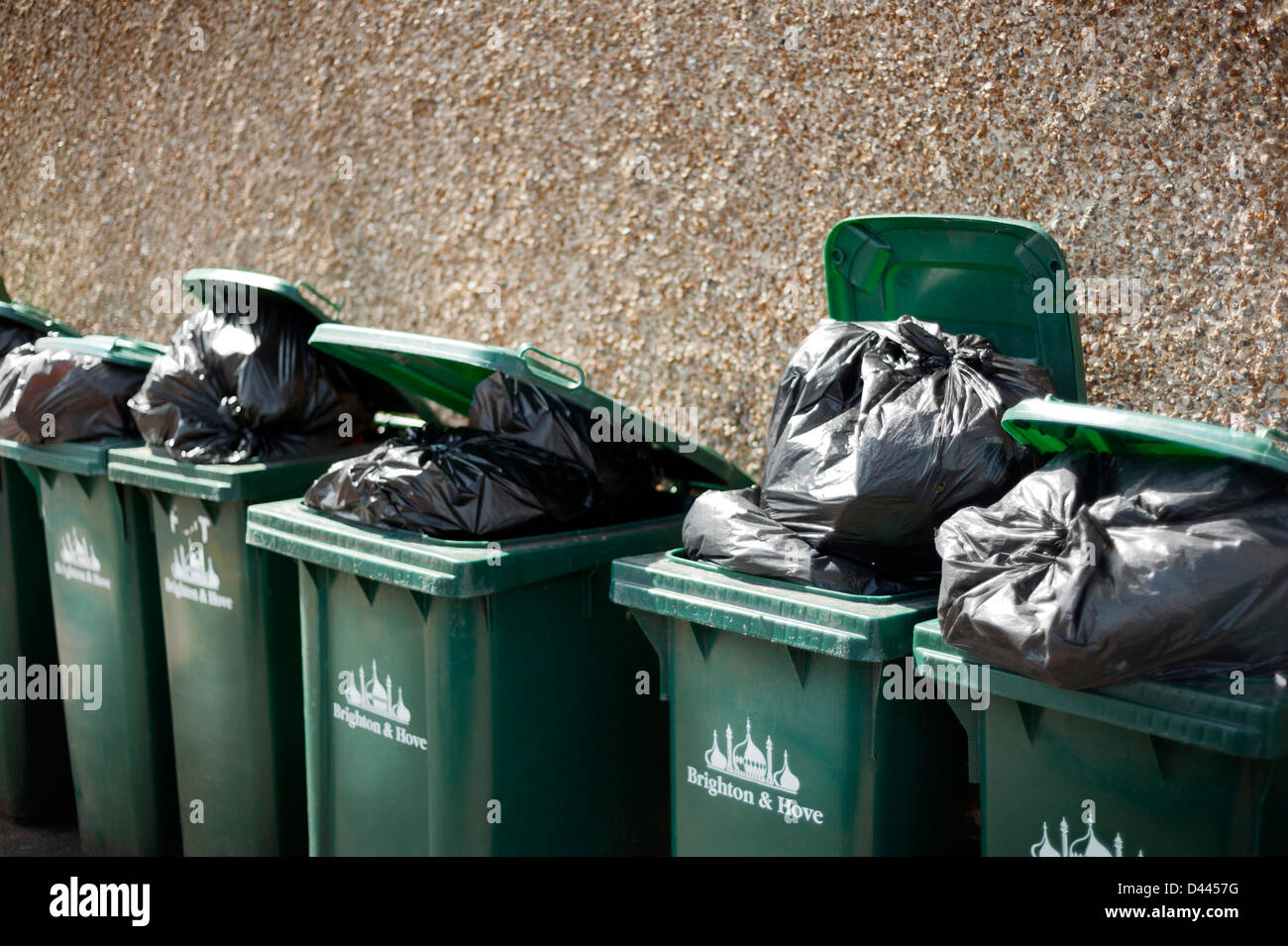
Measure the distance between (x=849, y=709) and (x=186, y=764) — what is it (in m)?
2.40

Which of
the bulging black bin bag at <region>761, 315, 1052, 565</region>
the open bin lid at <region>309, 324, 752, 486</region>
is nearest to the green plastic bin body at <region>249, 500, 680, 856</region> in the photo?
the open bin lid at <region>309, 324, 752, 486</region>

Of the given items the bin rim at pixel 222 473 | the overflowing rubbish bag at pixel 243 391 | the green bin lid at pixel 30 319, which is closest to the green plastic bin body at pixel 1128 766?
the bin rim at pixel 222 473

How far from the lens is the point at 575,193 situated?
4445 mm

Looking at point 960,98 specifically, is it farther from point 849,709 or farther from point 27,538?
point 27,538

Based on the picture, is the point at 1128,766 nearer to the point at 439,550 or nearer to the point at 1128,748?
the point at 1128,748

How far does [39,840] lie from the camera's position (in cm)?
465

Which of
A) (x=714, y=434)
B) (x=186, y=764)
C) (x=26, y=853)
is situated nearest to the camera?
(x=186, y=764)

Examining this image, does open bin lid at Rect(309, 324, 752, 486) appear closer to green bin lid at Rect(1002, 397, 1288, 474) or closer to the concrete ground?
green bin lid at Rect(1002, 397, 1288, 474)

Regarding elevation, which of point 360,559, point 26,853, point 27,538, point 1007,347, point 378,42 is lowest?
→ point 26,853

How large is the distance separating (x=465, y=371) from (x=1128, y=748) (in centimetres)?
193

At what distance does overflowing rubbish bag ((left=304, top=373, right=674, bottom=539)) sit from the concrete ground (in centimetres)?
224

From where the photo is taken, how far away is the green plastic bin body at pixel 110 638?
393 centimetres

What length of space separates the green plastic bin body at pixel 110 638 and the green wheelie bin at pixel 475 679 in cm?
91
